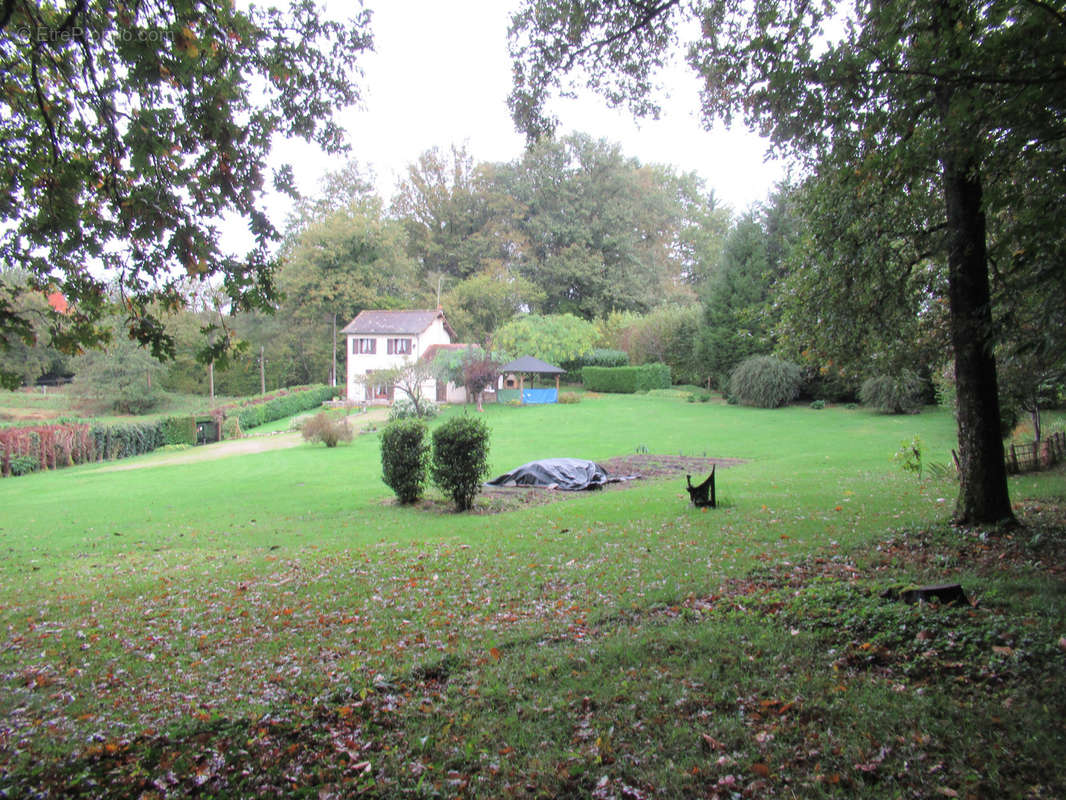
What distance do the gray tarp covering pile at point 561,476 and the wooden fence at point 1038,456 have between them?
8.51 meters

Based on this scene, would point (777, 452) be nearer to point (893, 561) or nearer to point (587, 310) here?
point (893, 561)

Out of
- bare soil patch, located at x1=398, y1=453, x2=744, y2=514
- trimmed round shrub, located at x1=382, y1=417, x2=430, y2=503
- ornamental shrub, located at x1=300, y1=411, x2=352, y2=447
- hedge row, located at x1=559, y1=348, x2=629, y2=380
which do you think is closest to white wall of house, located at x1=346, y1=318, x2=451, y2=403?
hedge row, located at x1=559, y1=348, x2=629, y2=380

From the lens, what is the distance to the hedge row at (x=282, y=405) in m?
40.5

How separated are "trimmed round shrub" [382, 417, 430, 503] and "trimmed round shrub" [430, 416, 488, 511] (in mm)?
575

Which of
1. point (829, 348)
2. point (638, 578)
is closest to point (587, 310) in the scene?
point (829, 348)

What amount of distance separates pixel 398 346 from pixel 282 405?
29.5 feet

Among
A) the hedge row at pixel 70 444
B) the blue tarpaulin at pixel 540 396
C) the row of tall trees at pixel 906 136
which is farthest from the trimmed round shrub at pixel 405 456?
the blue tarpaulin at pixel 540 396

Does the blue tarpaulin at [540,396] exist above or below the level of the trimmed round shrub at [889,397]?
above

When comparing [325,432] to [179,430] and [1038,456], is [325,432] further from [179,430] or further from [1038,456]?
[1038,456]

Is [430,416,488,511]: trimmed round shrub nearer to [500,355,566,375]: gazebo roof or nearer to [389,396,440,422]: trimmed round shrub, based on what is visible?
[389,396,440,422]: trimmed round shrub

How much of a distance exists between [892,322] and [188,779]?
9.86 m

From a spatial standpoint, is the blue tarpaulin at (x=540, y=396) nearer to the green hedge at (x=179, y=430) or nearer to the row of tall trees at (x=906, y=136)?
the green hedge at (x=179, y=430)

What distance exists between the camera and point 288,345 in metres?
57.7

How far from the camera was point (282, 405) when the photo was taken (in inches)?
1773
